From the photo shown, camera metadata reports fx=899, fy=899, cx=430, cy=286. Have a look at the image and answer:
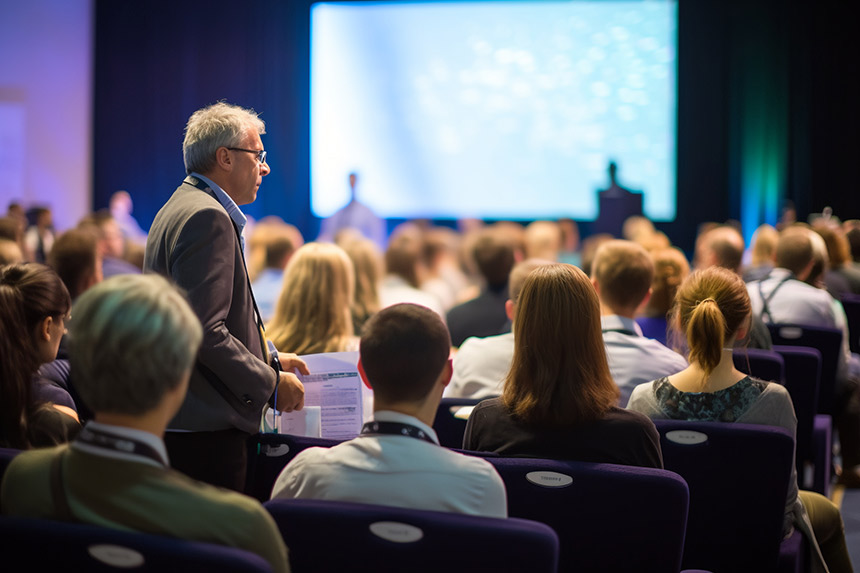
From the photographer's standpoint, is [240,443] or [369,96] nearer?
[240,443]

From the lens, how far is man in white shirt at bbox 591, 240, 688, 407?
288 cm

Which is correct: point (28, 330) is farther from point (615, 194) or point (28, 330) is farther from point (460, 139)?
point (460, 139)

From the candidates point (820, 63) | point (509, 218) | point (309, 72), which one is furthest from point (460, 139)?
point (820, 63)

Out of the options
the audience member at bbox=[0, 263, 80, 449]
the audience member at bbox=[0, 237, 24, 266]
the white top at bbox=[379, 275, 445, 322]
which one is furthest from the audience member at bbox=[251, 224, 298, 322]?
the audience member at bbox=[0, 263, 80, 449]

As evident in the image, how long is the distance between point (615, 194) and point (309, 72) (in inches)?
206

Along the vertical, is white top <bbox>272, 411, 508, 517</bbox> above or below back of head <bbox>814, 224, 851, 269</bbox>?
below

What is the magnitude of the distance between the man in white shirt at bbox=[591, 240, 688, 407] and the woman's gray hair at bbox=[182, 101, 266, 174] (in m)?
1.32

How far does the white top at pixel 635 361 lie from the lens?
2.86 m

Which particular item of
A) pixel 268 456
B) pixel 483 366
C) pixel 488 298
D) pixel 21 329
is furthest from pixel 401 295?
pixel 21 329

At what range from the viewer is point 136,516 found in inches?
48.8

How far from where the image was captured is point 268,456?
215 cm

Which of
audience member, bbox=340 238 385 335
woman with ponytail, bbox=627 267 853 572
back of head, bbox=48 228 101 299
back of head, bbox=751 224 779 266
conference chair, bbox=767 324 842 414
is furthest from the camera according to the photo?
back of head, bbox=751 224 779 266

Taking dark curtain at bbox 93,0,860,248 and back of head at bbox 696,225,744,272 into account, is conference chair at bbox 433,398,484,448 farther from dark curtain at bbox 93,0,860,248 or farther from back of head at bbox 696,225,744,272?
dark curtain at bbox 93,0,860,248

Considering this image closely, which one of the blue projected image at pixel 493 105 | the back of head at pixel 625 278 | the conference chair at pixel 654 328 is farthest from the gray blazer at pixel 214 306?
the blue projected image at pixel 493 105
